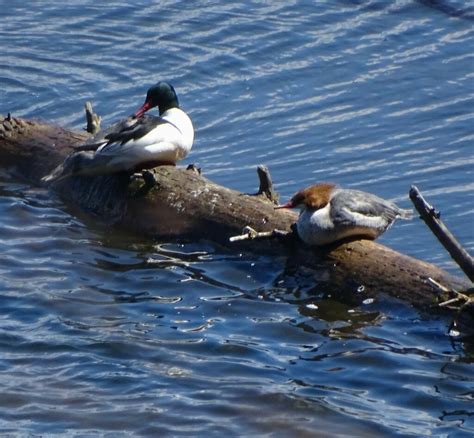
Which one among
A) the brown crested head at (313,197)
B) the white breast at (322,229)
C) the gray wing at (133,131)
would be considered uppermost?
the gray wing at (133,131)

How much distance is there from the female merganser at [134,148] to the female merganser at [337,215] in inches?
55.9

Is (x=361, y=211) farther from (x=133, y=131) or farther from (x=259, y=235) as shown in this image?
(x=133, y=131)

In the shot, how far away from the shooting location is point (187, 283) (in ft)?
27.2

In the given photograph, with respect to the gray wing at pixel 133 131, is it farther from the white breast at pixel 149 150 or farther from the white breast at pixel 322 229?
the white breast at pixel 322 229

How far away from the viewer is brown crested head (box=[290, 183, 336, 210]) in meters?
7.84

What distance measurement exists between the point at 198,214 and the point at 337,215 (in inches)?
47.6

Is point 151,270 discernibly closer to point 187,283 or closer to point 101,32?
point 187,283

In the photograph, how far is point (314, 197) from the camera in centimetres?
789

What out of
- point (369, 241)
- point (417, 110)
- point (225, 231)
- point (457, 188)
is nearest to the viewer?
point (369, 241)

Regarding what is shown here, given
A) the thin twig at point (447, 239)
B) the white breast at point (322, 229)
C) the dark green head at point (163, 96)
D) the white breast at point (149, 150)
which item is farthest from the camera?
the dark green head at point (163, 96)

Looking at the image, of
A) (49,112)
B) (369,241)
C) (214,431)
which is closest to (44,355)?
(214,431)

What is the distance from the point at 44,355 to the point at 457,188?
4284 mm

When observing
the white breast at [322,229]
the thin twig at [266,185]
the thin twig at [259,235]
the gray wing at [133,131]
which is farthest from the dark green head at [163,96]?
the white breast at [322,229]

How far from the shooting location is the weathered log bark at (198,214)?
7441mm
